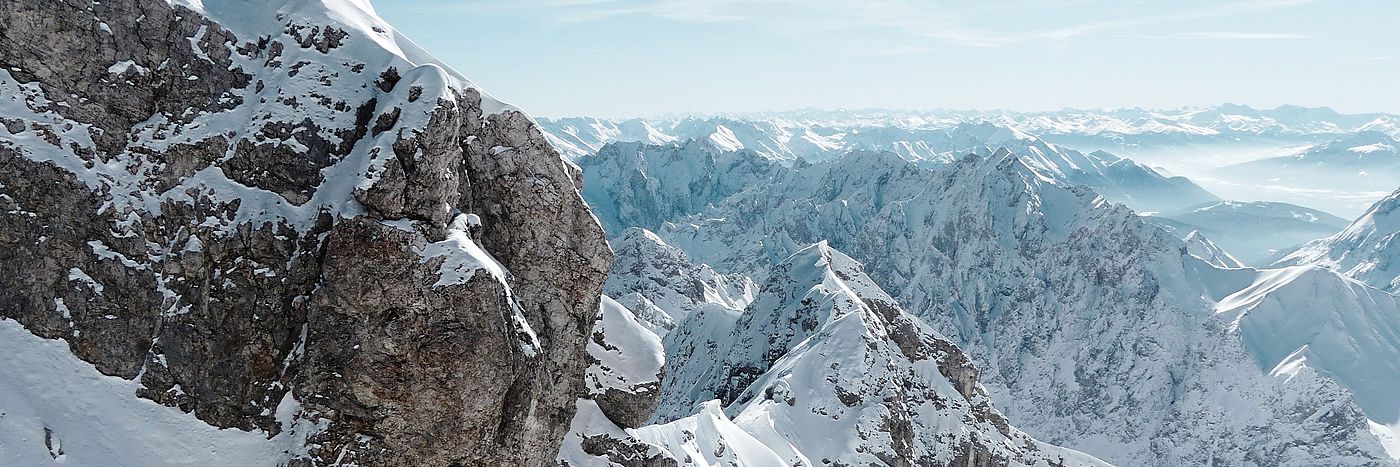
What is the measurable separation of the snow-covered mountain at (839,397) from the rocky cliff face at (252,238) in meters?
26.0

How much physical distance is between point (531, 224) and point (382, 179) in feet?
22.7

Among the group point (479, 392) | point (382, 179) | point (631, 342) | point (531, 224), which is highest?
point (382, 179)

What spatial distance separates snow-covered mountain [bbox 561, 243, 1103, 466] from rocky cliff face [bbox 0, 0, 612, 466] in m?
26.0

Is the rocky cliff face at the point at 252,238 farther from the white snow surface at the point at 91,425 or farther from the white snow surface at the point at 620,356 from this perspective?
the white snow surface at the point at 620,356

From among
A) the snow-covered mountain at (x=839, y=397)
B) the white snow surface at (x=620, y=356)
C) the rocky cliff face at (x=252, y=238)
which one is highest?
the rocky cliff face at (x=252, y=238)

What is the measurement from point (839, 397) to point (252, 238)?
229 feet

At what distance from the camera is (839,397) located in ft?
287

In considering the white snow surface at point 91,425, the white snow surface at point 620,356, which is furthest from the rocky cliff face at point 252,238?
the white snow surface at point 620,356

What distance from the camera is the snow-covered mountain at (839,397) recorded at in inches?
2936

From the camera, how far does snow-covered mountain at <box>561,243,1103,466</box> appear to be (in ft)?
245

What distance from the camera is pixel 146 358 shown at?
93.8 feet

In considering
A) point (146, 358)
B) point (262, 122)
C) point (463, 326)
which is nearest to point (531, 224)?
point (463, 326)

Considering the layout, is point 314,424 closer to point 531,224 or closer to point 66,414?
point 66,414

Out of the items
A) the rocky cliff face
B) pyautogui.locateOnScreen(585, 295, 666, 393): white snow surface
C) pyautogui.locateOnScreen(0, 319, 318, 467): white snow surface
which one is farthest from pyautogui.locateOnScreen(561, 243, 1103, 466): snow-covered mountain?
pyautogui.locateOnScreen(0, 319, 318, 467): white snow surface
